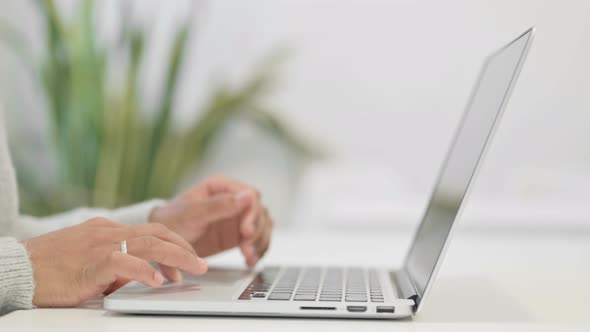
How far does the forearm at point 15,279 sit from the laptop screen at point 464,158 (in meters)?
0.36

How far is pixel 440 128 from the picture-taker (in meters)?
3.54

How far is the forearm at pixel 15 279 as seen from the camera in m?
0.71

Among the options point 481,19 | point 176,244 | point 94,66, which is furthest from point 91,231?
point 481,19

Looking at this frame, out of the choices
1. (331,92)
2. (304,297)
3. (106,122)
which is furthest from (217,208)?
(331,92)

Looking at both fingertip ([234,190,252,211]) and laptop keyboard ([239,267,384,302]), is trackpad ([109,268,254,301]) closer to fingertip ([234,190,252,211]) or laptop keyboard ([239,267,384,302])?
laptop keyboard ([239,267,384,302])

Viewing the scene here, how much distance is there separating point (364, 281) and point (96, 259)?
307 mm

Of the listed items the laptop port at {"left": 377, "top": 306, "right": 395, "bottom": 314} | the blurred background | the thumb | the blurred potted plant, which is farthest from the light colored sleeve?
the blurred background

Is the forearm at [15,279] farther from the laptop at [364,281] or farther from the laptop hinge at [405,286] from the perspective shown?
the laptop hinge at [405,286]

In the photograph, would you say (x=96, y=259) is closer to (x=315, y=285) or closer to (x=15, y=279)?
(x=15, y=279)

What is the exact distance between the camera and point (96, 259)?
0.74 m

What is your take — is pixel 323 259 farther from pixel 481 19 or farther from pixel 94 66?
pixel 481 19

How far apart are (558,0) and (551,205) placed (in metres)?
1.10

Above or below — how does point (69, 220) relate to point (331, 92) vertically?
below

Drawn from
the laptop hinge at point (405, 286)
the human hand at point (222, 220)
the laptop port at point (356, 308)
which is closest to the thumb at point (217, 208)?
the human hand at point (222, 220)
